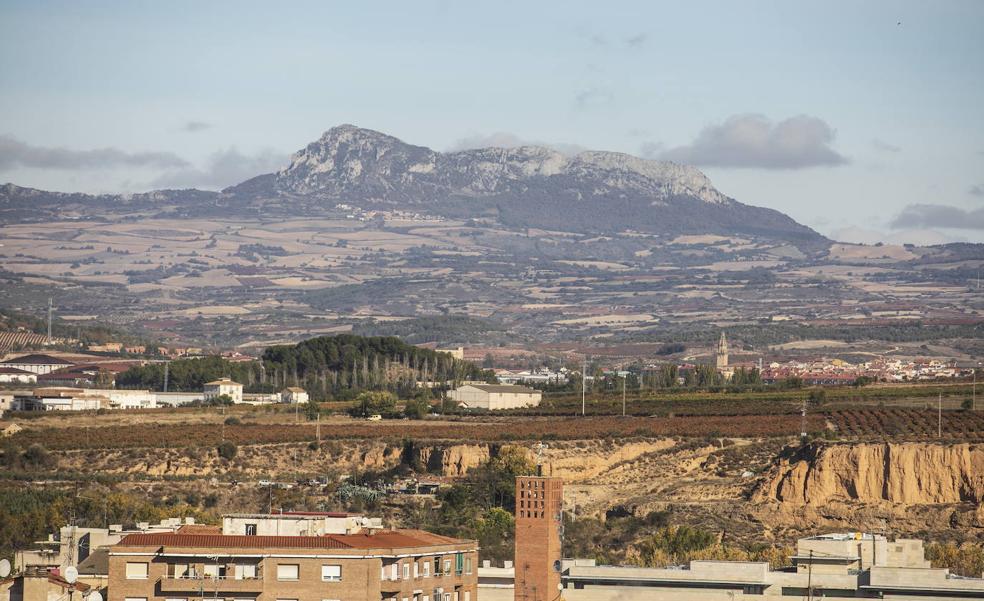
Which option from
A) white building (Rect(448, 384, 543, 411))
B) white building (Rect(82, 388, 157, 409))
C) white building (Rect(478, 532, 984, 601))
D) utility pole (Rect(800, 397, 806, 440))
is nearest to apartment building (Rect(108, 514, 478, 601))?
white building (Rect(478, 532, 984, 601))

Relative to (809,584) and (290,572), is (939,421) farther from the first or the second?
(290,572)

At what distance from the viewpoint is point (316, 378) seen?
16050cm

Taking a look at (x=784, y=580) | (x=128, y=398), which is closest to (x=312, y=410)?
(x=128, y=398)

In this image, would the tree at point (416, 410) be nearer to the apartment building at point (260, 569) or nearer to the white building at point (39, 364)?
the white building at point (39, 364)

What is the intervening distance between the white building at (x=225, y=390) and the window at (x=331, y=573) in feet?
331

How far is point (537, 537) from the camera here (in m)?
59.1

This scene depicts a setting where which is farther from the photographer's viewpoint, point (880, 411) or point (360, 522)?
point (880, 411)

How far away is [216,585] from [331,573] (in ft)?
7.24

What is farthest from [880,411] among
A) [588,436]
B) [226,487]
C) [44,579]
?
[44,579]

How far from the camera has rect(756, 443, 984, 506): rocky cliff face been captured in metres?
88.5

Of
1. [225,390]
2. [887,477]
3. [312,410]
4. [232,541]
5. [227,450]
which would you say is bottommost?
[225,390]

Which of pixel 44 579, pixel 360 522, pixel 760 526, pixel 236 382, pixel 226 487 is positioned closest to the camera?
pixel 44 579

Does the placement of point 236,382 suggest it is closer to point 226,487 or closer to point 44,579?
point 226,487

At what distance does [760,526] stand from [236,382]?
77964 millimetres
